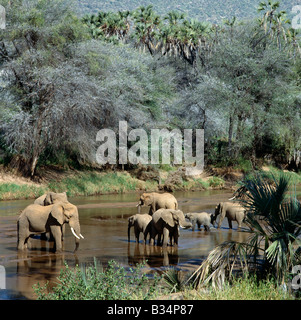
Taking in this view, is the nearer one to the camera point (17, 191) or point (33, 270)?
point (33, 270)

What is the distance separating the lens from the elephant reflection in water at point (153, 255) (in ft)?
47.2

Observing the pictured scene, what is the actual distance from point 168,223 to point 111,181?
1915 centimetres

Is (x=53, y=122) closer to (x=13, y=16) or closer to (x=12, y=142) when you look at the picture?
(x=12, y=142)

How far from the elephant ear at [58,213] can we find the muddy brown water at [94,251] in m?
0.95

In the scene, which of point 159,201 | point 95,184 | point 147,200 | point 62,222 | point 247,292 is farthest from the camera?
point 95,184

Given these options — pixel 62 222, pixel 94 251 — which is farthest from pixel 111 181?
pixel 62 222

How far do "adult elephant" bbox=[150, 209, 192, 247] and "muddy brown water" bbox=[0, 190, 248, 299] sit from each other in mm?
465

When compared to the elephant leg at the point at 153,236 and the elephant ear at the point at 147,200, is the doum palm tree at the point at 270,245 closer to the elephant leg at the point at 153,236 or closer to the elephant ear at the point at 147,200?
the elephant leg at the point at 153,236

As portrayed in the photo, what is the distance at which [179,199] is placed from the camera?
32.2 m

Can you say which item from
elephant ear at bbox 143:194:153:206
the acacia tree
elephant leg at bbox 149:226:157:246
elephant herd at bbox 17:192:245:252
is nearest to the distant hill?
the acacia tree

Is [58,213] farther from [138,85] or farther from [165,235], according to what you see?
[138,85]

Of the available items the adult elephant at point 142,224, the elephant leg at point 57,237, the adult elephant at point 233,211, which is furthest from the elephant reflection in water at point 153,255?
the adult elephant at point 233,211

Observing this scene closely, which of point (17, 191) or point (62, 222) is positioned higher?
point (62, 222)

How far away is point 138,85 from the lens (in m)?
38.3
